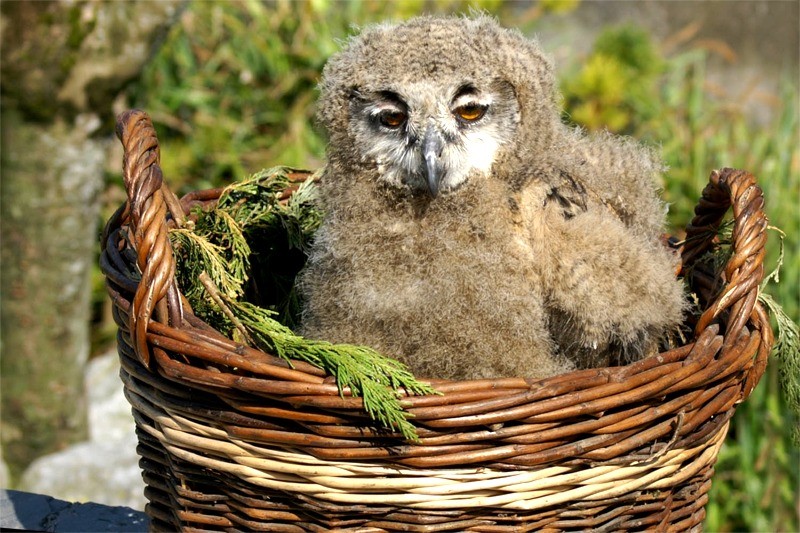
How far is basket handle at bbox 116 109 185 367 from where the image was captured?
1802mm

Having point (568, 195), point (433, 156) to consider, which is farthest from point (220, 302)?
point (568, 195)

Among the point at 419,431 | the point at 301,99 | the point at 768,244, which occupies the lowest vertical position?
the point at 419,431

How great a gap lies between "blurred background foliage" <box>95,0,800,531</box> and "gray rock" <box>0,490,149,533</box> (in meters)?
3.09

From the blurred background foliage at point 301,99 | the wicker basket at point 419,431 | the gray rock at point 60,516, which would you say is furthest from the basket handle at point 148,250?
the blurred background foliage at point 301,99

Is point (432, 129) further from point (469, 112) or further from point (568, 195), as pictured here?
point (568, 195)

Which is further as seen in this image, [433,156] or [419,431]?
[433,156]

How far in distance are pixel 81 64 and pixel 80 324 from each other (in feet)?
4.83

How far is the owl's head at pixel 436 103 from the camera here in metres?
2.21

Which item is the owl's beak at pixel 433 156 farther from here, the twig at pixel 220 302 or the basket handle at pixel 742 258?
the basket handle at pixel 742 258

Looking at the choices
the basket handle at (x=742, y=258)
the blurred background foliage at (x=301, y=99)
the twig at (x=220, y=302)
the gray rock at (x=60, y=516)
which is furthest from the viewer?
the blurred background foliage at (x=301, y=99)

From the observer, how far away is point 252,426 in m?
1.77

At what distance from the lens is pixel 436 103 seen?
7.23 feet

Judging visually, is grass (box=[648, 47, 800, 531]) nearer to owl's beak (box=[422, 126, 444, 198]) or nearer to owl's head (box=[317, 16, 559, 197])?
owl's head (box=[317, 16, 559, 197])

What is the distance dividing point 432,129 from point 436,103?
77mm
